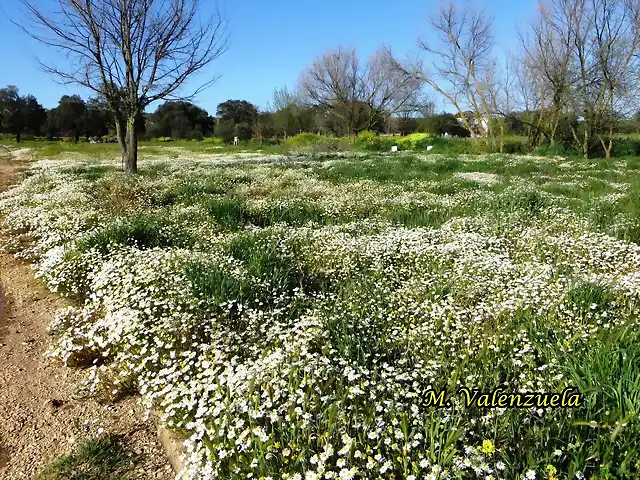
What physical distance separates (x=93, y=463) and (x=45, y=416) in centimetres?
93

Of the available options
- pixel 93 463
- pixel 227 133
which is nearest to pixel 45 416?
pixel 93 463

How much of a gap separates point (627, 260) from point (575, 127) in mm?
32198

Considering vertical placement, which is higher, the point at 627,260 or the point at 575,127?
the point at 575,127

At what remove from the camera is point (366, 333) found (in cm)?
417

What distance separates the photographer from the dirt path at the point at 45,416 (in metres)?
3.25

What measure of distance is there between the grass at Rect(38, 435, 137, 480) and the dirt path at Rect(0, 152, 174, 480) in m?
0.06

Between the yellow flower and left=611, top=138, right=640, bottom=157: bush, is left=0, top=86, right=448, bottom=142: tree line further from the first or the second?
the yellow flower

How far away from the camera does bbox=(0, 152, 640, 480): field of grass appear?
2.58 metres

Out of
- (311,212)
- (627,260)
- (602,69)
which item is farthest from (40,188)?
(602,69)

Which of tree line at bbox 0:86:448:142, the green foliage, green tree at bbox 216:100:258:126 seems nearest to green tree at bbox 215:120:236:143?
tree line at bbox 0:86:448:142

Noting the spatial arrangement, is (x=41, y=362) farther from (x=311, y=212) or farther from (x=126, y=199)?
(x=126, y=199)

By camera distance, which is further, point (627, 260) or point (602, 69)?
point (602, 69)

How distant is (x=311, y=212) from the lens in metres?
9.48

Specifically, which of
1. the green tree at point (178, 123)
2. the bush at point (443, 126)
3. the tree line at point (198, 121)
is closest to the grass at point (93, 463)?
the tree line at point (198, 121)
